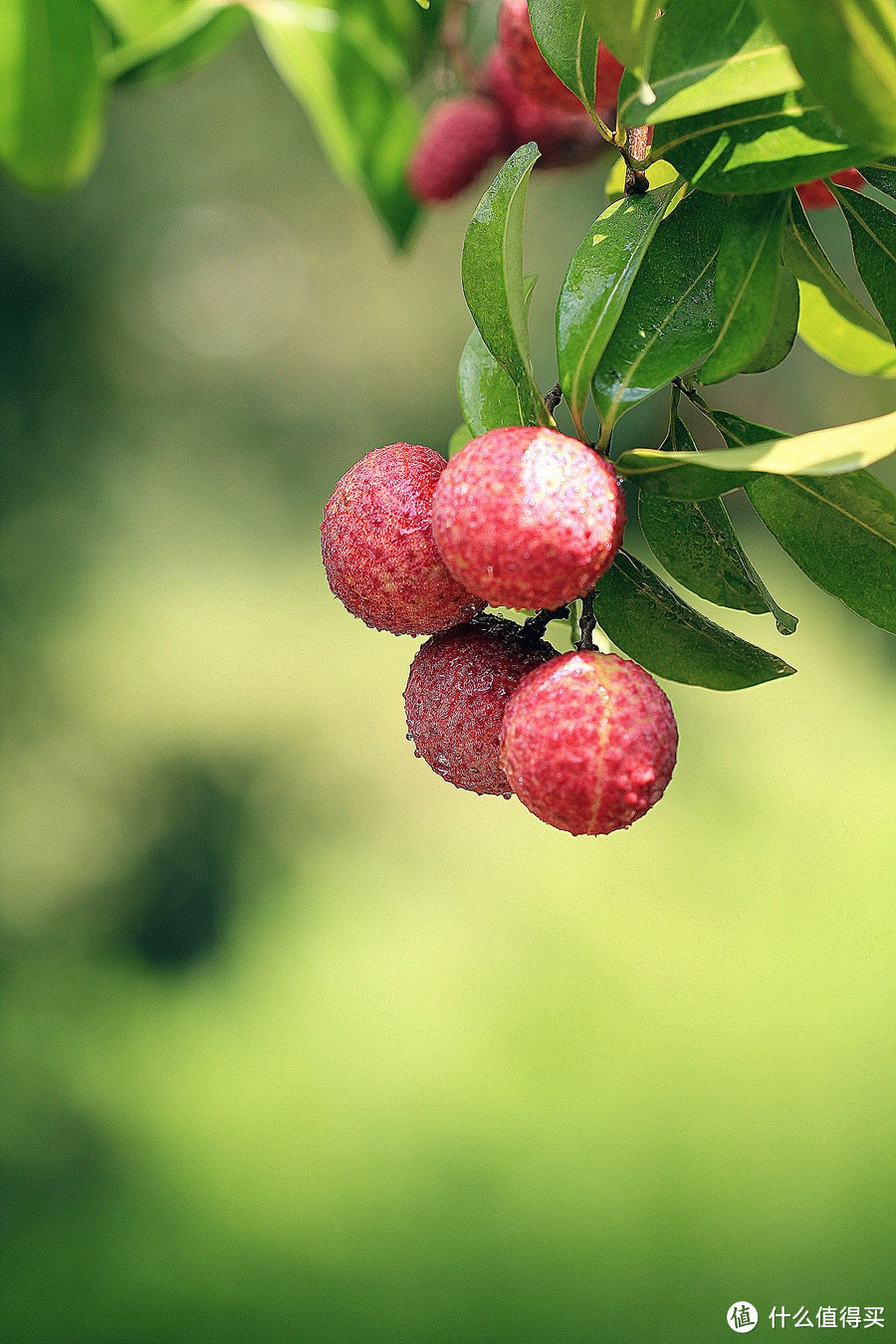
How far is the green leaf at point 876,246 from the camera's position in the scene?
0.64m

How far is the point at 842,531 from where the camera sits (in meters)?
0.59

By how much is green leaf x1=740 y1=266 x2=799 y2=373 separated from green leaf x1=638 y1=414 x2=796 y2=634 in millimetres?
52

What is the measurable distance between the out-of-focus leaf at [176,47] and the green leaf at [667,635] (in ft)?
2.34

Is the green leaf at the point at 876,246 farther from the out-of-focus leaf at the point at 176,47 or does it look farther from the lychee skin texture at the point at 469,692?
the out-of-focus leaf at the point at 176,47

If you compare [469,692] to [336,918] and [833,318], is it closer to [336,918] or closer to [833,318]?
[833,318]

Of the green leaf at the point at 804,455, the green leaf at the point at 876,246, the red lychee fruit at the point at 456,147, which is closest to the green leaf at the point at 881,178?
the green leaf at the point at 876,246

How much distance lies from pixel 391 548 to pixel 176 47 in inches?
30.3

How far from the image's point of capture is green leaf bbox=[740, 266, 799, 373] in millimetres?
595

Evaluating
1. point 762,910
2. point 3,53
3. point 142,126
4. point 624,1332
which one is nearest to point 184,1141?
point 624,1332

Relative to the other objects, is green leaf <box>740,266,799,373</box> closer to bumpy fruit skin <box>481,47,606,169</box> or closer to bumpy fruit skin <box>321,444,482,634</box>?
bumpy fruit skin <box>321,444,482,634</box>

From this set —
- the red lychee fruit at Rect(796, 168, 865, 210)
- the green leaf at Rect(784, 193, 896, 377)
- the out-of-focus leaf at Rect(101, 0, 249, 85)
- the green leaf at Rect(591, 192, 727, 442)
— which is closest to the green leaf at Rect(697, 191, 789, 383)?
the green leaf at Rect(591, 192, 727, 442)

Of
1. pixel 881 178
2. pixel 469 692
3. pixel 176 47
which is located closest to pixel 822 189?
pixel 881 178

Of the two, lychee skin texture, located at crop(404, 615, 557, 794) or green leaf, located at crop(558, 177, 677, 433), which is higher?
green leaf, located at crop(558, 177, 677, 433)

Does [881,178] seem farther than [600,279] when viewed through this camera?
Yes
